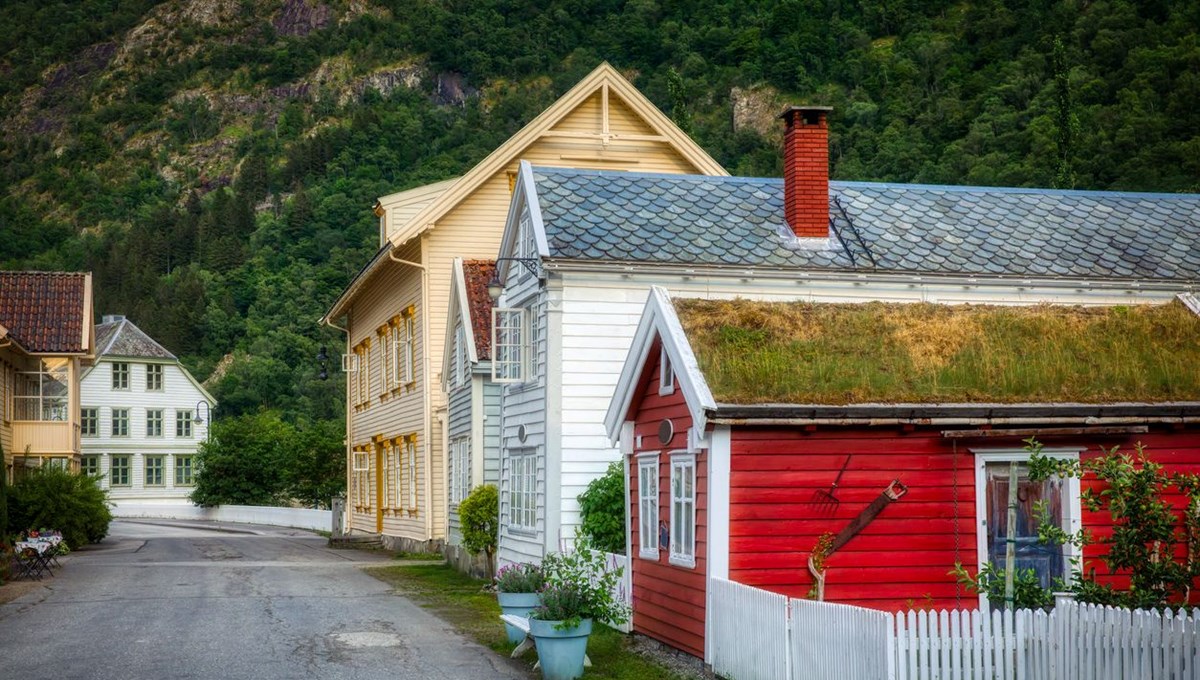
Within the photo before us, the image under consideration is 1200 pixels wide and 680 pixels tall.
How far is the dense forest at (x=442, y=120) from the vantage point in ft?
204

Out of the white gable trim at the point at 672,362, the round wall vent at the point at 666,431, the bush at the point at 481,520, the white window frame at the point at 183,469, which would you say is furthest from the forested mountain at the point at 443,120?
the round wall vent at the point at 666,431

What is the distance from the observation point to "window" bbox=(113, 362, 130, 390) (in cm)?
7925

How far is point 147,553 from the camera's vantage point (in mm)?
36750

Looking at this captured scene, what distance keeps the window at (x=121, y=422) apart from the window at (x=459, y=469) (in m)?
54.3

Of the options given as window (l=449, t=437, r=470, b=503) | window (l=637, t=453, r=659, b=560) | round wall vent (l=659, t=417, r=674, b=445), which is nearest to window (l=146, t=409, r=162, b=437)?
window (l=449, t=437, r=470, b=503)

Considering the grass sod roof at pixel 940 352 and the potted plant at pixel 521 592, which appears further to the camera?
the potted plant at pixel 521 592

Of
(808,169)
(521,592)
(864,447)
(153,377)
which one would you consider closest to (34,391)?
(808,169)

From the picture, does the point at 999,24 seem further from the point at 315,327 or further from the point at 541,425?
the point at 541,425

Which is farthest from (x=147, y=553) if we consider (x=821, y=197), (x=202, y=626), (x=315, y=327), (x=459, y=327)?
(x=315, y=327)

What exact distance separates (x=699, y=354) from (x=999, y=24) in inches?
2706

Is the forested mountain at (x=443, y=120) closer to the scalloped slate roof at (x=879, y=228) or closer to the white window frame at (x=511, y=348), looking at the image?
the scalloped slate roof at (x=879, y=228)

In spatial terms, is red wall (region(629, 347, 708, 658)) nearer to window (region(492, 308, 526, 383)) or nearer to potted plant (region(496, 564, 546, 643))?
potted plant (region(496, 564, 546, 643))

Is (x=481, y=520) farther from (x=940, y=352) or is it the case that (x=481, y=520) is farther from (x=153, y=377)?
(x=153, y=377)

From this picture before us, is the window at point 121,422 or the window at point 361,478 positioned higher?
the window at point 121,422
